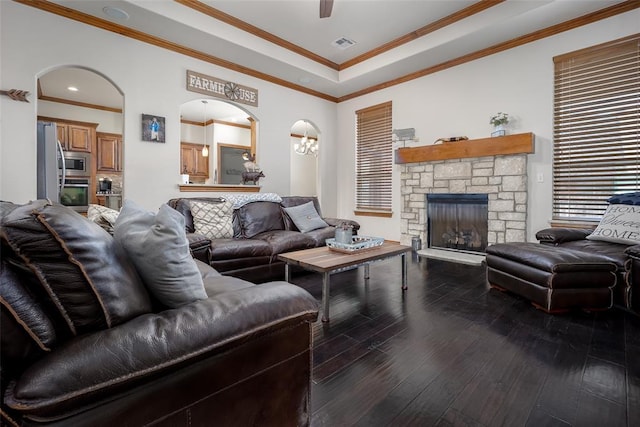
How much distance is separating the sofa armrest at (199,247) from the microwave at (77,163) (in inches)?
188

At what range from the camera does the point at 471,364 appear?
68.5 inches

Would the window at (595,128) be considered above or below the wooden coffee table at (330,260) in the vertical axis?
above

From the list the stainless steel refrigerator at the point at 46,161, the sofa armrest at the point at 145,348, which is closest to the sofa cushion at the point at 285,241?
the stainless steel refrigerator at the point at 46,161

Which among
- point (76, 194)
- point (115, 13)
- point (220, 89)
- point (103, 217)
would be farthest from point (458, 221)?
point (76, 194)

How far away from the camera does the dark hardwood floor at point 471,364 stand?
4.46 ft

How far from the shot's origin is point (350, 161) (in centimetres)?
620

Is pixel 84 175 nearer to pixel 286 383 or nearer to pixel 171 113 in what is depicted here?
pixel 171 113

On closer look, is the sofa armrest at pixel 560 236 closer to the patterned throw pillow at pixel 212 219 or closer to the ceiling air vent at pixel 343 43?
the patterned throw pillow at pixel 212 219

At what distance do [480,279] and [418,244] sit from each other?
1538 millimetres

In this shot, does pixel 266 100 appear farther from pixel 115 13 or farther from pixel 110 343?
pixel 110 343

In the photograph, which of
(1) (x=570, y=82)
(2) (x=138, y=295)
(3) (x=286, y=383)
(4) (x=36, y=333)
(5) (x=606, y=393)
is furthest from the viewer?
(1) (x=570, y=82)

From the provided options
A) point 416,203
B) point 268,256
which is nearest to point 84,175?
point 268,256

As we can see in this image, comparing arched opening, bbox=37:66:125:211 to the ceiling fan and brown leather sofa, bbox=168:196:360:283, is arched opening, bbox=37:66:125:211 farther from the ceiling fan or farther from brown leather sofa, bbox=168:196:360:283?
the ceiling fan

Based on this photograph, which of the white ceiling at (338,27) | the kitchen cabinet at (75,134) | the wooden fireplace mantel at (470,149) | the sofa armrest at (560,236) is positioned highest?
the white ceiling at (338,27)
